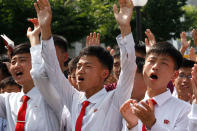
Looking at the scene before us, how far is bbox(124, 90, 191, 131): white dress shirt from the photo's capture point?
3098mm

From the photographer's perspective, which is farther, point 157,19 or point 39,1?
point 157,19

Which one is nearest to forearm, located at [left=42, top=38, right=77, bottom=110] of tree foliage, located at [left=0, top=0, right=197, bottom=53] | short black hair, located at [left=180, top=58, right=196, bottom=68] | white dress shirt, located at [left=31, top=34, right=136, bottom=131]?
white dress shirt, located at [left=31, top=34, right=136, bottom=131]

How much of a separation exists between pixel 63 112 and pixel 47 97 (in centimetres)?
37

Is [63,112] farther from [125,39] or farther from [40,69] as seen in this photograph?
[125,39]

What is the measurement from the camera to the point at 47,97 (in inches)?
141

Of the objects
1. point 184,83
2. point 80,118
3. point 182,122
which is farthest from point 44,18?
point 184,83

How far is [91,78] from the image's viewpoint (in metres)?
3.46

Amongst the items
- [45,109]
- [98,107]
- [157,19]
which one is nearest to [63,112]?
[45,109]

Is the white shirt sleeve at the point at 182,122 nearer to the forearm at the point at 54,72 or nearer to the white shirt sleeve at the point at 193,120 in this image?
the white shirt sleeve at the point at 193,120

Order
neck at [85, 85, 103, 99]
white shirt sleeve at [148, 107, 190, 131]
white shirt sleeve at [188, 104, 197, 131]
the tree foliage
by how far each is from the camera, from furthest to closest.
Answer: the tree foliage → neck at [85, 85, 103, 99] → white shirt sleeve at [148, 107, 190, 131] → white shirt sleeve at [188, 104, 197, 131]

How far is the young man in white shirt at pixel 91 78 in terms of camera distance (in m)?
3.22

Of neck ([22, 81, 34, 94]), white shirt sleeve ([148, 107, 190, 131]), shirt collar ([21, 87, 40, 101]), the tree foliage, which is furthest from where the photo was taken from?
the tree foliage

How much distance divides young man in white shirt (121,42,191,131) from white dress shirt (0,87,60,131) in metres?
0.85

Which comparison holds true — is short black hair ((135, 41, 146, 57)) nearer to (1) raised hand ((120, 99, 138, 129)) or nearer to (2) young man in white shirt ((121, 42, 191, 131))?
(2) young man in white shirt ((121, 42, 191, 131))
